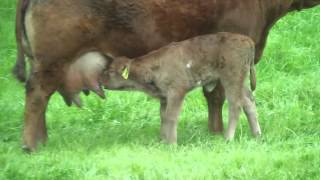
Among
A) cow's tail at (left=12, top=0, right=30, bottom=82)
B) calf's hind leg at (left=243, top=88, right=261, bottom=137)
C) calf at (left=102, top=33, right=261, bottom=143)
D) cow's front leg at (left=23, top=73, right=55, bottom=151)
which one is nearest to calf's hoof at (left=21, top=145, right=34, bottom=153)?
cow's front leg at (left=23, top=73, right=55, bottom=151)

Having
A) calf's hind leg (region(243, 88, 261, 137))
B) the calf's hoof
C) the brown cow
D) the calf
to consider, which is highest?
the brown cow

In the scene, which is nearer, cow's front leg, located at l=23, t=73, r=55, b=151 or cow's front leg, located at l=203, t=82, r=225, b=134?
cow's front leg, located at l=23, t=73, r=55, b=151

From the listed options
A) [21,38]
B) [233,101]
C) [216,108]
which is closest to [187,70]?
[233,101]

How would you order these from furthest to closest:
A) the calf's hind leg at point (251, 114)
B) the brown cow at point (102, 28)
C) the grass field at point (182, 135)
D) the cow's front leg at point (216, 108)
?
the cow's front leg at point (216, 108) → the calf's hind leg at point (251, 114) → the brown cow at point (102, 28) → the grass field at point (182, 135)

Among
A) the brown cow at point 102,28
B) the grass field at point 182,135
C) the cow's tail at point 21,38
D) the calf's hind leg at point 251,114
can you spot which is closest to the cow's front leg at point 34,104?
the brown cow at point 102,28

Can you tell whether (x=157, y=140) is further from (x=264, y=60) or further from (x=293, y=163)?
(x=264, y=60)

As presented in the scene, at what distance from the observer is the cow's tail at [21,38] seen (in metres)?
8.08

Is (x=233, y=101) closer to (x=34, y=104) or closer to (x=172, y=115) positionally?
(x=172, y=115)

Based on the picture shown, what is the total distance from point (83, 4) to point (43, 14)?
1.41 ft

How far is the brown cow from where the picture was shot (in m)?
7.96

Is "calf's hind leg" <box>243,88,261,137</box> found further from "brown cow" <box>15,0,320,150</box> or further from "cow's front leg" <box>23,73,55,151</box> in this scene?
"cow's front leg" <box>23,73,55,151</box>

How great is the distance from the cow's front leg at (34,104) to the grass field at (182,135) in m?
0.15

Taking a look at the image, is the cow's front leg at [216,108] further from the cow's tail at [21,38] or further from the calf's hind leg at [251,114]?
the cow's tail at [21,38]

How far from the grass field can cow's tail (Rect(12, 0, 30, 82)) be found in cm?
75
